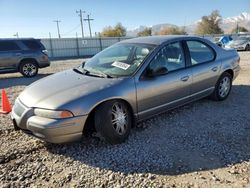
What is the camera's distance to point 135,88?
4062 millimetres

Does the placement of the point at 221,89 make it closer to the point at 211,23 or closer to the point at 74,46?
the point at 74,46

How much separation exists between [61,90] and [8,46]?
9.16 m

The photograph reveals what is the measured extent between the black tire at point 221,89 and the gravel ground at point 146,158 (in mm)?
1059

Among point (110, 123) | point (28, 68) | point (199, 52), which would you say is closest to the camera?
point (110, 123)

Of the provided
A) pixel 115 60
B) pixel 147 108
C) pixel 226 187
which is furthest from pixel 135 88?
pixel 226 187

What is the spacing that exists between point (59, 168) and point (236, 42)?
24753 mm

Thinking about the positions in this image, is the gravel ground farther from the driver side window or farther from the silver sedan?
the driver side window

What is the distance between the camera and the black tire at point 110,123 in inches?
146

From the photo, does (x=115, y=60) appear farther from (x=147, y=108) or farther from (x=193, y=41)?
(x=193, y=41)

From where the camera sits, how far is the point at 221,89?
5.89 metres

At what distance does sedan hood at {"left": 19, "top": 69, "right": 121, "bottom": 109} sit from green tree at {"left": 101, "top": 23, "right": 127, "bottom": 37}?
65.7 m

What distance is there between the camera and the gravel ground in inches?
122

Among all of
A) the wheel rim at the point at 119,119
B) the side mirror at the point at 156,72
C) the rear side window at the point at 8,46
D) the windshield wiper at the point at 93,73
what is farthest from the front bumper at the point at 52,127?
the rear side window at the point at 8,46

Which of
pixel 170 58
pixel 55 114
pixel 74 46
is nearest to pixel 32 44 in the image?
pixel 170 58
